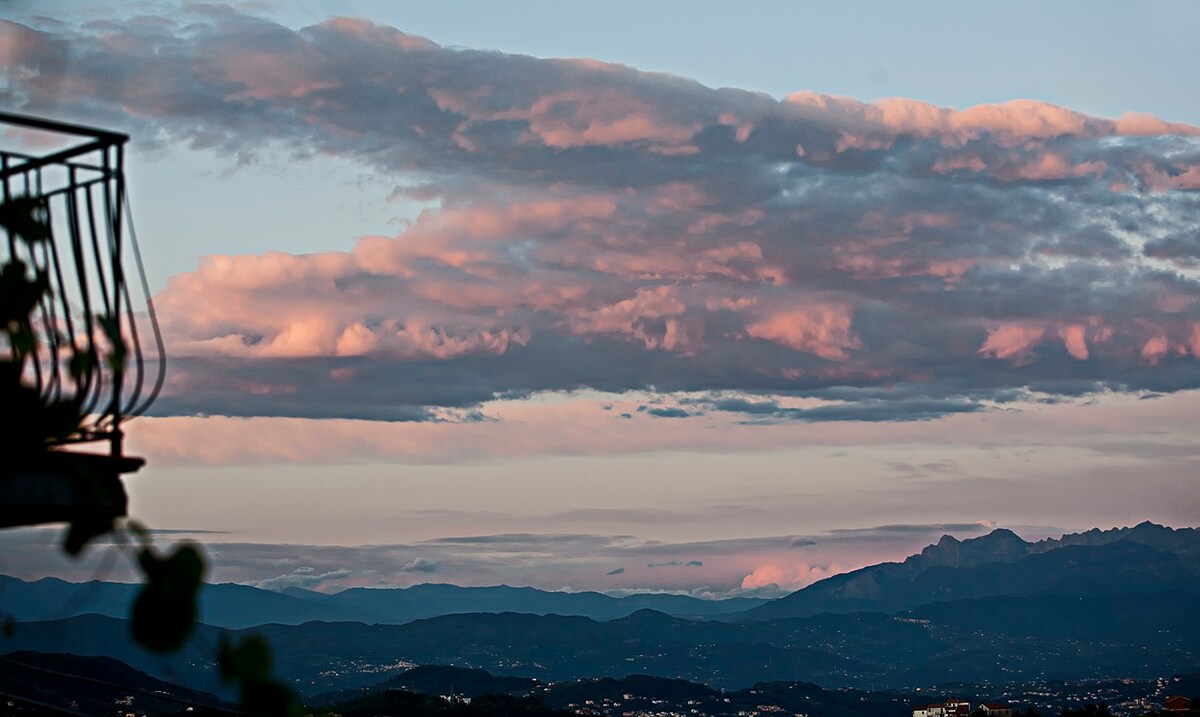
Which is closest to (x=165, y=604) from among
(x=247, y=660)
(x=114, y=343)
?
(x=247, y=660)

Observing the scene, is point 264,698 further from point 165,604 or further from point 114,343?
point 114,343

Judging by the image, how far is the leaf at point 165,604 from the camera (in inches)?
98.3

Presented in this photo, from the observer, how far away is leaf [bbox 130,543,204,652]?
250 cm

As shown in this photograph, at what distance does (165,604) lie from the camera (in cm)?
253

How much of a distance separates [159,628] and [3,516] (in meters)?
2.82

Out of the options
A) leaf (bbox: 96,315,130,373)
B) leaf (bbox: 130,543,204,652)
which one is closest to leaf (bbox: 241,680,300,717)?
leaf (bbox: 130,543,204,652)

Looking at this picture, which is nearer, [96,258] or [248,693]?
[248,693]

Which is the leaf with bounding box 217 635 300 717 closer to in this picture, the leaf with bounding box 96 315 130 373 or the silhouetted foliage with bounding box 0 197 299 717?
the silhouetted foliage with bounding box 0 197 299 717

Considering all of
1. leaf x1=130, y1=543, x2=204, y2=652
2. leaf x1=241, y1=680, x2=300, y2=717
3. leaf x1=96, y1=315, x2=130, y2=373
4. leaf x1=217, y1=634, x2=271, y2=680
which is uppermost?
leaf x1=96, y1=315, x2=130, y2=373

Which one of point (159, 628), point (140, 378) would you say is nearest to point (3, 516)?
point (140, 378)

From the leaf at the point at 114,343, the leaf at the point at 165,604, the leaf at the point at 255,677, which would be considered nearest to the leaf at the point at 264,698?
the leaf at the point at 255,677

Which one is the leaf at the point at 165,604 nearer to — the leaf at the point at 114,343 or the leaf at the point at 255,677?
the leaf at the point at 255,677

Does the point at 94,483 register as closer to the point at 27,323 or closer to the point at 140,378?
the point at 27,323

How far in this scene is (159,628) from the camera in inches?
101
